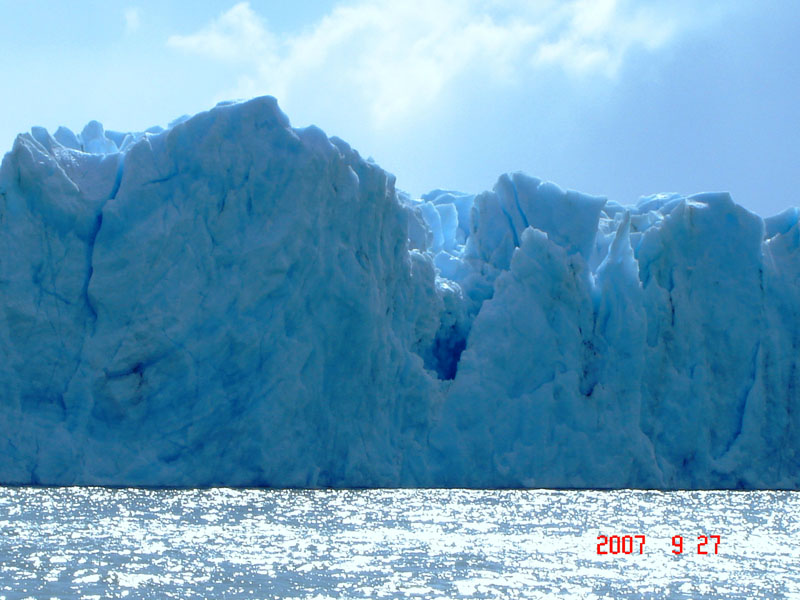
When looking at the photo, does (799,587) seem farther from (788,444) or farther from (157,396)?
(788,444)

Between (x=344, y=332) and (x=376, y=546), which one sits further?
(x=344, y=332)

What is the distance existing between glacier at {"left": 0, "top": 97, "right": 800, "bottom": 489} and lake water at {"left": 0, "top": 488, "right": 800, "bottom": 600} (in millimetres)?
1027

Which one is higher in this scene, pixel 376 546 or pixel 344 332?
pixel 344 332

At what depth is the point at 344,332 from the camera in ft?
61.3

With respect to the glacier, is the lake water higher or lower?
lower

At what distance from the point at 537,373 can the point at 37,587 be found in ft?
38.8

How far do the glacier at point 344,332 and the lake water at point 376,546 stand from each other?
103 cm

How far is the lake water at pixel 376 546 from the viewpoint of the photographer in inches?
396

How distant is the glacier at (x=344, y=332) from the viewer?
57.0ft

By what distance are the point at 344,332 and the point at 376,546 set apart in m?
6.65

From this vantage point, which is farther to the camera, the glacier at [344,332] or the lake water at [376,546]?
the glacier at [344,332]

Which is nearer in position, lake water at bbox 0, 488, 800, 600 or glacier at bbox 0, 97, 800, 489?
lake water at bbox 0, 488, 800, 600

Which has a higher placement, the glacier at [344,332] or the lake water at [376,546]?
the glacier at [344,332]

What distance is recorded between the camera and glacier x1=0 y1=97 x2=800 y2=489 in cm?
1738
